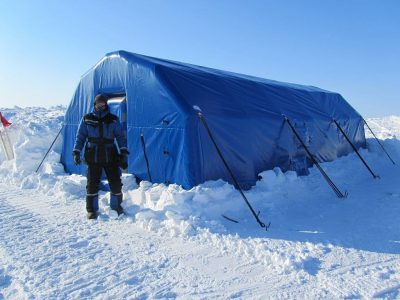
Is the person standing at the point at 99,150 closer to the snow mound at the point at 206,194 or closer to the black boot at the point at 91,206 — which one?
the black boot at the point at 91,206

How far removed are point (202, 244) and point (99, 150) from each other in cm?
231

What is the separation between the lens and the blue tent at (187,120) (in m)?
6.53

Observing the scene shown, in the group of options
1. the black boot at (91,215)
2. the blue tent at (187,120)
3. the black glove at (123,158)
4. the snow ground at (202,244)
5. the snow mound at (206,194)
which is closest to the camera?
the snow ground at (202,244)

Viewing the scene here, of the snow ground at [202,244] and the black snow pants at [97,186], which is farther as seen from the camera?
the black snow pants at [97,186]

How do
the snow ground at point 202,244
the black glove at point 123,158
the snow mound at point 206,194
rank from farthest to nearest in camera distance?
the black glove at point 123,158
the snow mound at point 206,194
the snow ground at point 202,244

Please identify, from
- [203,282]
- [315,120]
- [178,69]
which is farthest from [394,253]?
[315,120]

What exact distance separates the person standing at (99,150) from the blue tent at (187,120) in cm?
120

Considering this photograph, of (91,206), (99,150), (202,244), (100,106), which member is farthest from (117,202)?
(202,244)

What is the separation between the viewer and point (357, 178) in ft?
30.5

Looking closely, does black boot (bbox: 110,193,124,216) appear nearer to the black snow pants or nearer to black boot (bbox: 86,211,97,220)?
the black snow pants

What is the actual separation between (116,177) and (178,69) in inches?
111

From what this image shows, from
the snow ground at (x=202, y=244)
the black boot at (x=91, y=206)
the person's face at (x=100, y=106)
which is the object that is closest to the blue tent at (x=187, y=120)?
the snow ground at (x=202, y=244)

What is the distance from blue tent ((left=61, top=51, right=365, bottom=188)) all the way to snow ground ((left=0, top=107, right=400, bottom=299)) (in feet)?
1.76

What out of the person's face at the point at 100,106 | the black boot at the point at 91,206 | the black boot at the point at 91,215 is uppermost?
the person's face at the point at 100,106
